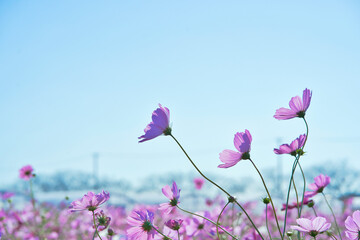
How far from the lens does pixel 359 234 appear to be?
1109 millimetres

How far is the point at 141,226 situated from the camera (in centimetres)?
122

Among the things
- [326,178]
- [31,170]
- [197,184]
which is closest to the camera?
[326,178]

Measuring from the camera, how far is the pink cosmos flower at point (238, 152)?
112 centimetres

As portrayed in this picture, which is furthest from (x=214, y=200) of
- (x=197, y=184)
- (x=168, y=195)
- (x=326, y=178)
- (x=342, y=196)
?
(x=168, y=195)

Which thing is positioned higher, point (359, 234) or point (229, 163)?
point (229, 163)

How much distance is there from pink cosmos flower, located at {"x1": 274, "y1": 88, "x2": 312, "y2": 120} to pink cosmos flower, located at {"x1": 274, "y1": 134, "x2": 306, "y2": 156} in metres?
0.09

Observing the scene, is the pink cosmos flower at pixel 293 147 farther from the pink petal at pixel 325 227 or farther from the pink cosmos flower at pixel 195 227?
the pink cosmos flower at pixel 195 227

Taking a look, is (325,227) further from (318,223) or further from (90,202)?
(90,202)

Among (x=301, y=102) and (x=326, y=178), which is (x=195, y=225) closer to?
(x=326, y=178)

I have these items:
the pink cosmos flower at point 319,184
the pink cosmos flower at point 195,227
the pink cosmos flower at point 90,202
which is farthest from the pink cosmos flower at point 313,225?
the pink cosmos flower at point 195,227

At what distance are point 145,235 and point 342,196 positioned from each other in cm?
497

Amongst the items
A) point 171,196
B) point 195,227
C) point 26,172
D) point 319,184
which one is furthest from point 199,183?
point 171,196

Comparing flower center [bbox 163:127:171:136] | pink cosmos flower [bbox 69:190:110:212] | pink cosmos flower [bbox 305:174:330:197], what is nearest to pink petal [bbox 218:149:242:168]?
flower center [bbox 163:127:171:136]

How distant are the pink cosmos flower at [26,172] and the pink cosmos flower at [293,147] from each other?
90.1 inches
